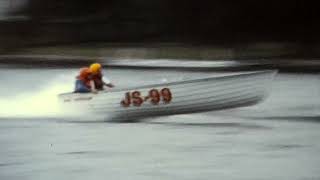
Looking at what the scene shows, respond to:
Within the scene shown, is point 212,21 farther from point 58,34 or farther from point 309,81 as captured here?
point 309,81

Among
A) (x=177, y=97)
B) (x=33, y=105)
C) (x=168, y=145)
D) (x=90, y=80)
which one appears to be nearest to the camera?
(x=168, y=145)

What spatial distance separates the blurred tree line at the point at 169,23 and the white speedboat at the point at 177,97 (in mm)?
33138

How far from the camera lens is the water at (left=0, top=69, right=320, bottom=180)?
1203 centimetres

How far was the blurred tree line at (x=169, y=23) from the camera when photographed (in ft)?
183

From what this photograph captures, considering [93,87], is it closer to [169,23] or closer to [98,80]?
[98,80]

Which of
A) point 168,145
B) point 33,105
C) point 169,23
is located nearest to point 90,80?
point 33,105

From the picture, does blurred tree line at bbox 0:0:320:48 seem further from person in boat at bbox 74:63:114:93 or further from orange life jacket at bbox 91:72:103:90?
person in boat at bbox 74:63:114:93

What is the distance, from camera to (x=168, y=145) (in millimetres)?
15086

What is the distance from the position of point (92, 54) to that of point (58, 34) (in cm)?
854

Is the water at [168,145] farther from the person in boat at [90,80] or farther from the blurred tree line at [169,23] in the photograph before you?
the blurred tree line at [169,23]

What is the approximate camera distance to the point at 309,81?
3375 centimetres

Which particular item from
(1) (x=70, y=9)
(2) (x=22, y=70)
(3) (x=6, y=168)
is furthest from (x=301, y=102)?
(1) (x=70, y=9)

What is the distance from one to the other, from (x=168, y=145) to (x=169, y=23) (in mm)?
45348

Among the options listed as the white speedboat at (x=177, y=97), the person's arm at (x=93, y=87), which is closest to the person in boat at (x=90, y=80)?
the person's arm at (x=93, y=87)
